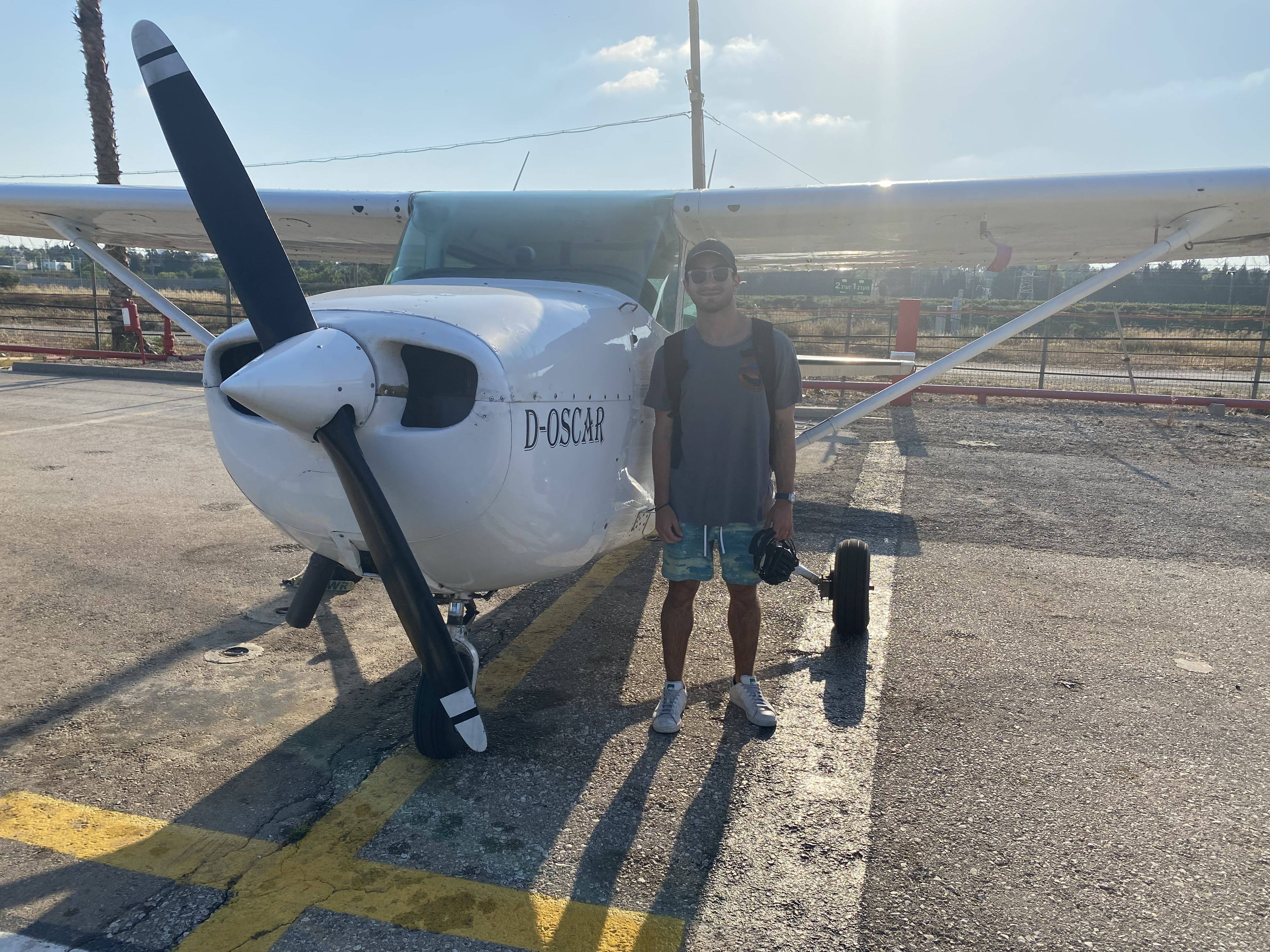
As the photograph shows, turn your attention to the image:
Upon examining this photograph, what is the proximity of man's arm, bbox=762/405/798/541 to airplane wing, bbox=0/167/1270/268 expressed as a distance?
1.69 meters

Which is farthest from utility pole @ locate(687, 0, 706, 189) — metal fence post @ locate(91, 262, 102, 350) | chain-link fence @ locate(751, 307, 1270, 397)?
metal fence post @ locate(91, 262, 102, 350)

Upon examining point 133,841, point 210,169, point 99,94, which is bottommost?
point 133,841

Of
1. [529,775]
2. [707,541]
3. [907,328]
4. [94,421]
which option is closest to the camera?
[529,775]

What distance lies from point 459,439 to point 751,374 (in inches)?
49.8

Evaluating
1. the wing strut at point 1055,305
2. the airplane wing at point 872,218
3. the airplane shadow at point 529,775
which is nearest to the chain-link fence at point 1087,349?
the airplane wing at point 872,218

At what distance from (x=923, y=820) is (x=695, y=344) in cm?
183

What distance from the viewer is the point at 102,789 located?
2.77m

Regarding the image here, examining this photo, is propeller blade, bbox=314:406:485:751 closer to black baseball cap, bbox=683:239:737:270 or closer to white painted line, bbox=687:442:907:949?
white painted line, bbox=687:442:907:949

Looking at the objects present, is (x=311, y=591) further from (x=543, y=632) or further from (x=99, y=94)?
(x=99, y=94)

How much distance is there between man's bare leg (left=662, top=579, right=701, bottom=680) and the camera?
11.1 ft

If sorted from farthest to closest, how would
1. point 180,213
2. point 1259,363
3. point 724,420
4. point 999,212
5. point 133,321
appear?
point 133,321 → point 1259,363 → point 180,213 → point 999,212 → point 724,420

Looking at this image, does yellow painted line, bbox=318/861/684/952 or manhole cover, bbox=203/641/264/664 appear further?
manhole cover, bbox=203/641/264/664

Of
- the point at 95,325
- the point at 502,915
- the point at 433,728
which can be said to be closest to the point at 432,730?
the point at 433,728

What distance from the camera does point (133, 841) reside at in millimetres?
2502
